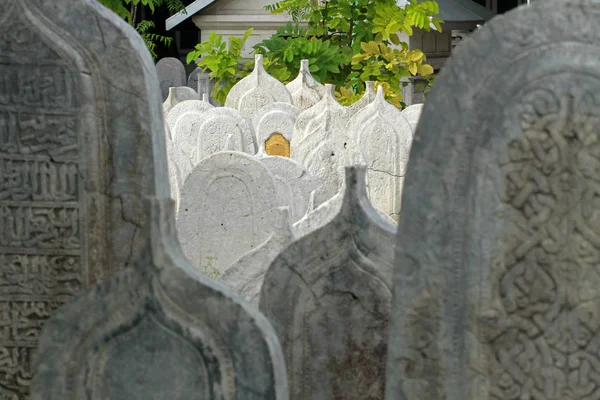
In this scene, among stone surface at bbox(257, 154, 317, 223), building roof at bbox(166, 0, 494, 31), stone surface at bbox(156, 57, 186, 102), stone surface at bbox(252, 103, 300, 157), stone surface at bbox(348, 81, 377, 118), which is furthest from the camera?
stone surface at bbox(156, 57, 186, 102)

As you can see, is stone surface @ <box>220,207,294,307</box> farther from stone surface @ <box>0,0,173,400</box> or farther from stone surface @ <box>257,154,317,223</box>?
stone surface @ <box>257,154,317,223</box>

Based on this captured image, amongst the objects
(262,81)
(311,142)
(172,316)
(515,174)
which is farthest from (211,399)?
(262,81)

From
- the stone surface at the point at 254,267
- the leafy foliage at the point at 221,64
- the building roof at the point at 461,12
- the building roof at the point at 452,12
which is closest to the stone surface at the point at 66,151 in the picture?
the stone surface at the point at 254,267

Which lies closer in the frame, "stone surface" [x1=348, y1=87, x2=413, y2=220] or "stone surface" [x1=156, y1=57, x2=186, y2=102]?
"stone surface" [x1=348, y1=87, x2=413, y2=220]

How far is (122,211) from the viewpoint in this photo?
324 centimetres

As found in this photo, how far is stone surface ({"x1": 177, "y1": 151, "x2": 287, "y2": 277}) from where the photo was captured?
510cm

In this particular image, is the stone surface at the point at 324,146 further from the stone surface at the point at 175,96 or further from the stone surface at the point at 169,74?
the stone surface at the point at 169,74

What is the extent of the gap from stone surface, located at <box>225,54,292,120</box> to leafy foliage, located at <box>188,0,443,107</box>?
0.51 meters

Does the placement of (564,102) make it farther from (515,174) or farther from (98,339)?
(98,339)

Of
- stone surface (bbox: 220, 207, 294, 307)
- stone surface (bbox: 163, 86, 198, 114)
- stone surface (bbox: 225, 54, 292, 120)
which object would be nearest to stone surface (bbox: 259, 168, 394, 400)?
stone surface (bbox: 220, 207, 294, 307)

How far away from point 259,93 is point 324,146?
2.50 metres

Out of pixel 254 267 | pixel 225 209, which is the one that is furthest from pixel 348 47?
pixel 254 267

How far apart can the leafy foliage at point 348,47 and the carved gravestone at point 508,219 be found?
21.4ft

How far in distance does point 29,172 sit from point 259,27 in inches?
445
